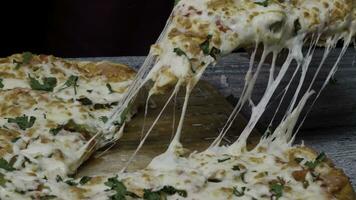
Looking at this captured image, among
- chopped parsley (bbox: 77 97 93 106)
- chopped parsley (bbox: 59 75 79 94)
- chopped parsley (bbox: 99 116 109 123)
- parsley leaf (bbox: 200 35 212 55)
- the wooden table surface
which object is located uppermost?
parsley leaf (bbox: 200 35 212 55)

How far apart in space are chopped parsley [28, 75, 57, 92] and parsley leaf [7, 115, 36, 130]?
27 centimetres

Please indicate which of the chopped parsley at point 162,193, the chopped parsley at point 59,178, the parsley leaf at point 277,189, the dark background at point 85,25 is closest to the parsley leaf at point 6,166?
the chopped parsley at point 59,178

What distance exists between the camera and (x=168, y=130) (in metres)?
2.63

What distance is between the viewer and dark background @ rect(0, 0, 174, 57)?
3.72 m

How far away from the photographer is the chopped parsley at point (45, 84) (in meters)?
2.63

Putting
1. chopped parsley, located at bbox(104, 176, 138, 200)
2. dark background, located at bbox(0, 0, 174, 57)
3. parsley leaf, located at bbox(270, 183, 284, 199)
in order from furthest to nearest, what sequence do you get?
dark background, located at bbox(0, 0, 174, 57) → parsley leaf, located at bbox(270, 183, 284, 199) → chopped parsley, located at bbox(104, 176, 138, 200)

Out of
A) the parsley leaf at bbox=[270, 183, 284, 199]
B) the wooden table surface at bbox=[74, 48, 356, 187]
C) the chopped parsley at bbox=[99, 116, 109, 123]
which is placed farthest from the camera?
the wooden table surface at bbox=[74, 48, 356, 187]

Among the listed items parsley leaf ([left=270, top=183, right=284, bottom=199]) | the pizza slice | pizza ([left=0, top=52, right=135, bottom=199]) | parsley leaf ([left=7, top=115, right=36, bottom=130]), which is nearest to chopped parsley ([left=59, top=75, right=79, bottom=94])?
pizza ([left=0, top=52, right=135, bottom=199])

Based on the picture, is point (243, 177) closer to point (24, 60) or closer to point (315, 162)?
point (315, 162)

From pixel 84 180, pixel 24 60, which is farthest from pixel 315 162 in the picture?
pixel 24 60

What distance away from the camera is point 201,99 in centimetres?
293

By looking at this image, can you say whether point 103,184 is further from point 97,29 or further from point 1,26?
point 1,26

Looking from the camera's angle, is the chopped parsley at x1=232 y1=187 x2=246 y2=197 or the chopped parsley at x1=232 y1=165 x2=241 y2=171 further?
the chopped parsley at x1=232 y1=165 x2=241 y2=171

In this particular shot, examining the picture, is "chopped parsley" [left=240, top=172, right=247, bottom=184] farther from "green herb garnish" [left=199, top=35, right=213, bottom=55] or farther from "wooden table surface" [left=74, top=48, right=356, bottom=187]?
"wooden table surface" [left=74, top=48, right=356, bottom=187]
